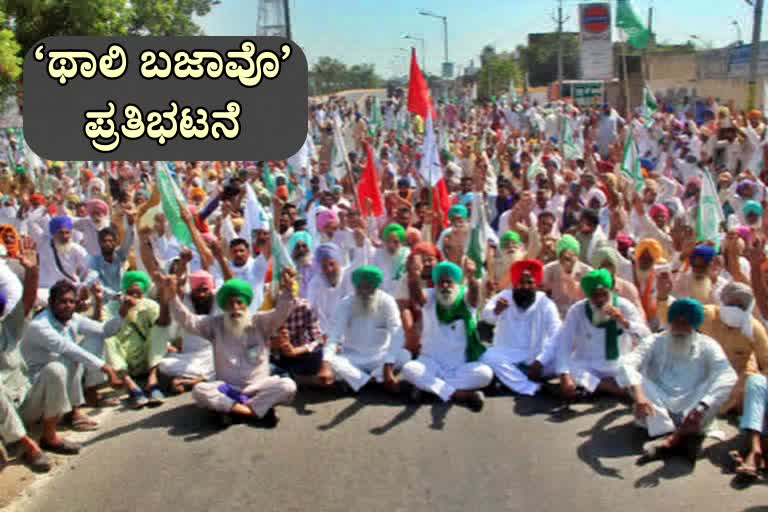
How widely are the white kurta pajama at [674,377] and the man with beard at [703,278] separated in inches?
47.3

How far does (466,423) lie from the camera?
Result: 18.2ft

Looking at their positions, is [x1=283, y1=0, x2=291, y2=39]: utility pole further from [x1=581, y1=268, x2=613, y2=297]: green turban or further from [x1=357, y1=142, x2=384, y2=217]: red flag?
[x1=581, y1=268, x2=613, y2=297]: green turban

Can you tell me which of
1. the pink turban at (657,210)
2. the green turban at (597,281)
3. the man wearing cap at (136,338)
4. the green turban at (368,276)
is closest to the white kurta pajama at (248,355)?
the green turban at (368,276)

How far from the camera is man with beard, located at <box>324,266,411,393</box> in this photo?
611 centimetres

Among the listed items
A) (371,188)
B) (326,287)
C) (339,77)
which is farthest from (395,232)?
(339,77)

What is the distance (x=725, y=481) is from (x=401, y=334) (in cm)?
252

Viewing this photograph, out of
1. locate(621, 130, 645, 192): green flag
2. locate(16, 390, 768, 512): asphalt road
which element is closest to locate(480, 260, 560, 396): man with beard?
locate(16, 390, 768, 512): asphalt road

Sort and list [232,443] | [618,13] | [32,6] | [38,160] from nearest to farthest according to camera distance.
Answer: [232,443] < [38,160] < [618,13] < [32,6]

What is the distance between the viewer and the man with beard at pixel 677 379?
15.9 ft

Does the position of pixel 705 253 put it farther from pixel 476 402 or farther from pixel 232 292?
pixel 232 292

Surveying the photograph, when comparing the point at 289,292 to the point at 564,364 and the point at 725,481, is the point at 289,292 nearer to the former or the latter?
the point at 564,364

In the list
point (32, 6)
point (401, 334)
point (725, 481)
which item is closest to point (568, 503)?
point (725, 481)

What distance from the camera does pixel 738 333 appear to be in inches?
209

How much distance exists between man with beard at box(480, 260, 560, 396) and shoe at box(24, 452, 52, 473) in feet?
10.4
